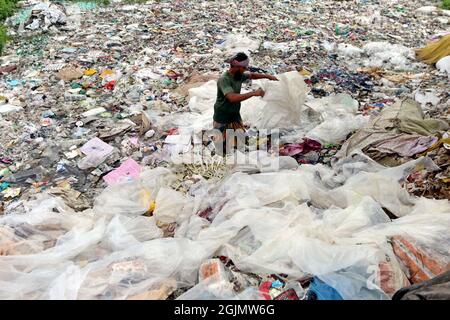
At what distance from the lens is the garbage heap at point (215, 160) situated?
238 cm

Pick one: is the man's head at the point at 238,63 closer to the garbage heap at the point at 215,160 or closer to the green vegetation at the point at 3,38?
the garbage heap at the point at 215,160

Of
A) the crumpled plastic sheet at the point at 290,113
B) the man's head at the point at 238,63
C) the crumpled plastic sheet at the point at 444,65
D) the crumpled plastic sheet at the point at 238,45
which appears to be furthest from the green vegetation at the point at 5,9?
the crumpled plastic sheet at the point at 444,65

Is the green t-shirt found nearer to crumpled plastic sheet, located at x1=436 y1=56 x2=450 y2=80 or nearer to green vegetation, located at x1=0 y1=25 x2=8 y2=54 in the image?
crumpled plastic sheet, located at x1=436 y1=56 x2=450 y2=80

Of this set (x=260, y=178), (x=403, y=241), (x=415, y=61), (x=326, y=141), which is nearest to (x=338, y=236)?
(x=403, y=241)

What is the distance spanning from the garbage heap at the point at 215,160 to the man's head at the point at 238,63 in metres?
0.54

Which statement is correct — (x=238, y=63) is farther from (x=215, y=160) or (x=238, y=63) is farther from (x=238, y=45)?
(x=238, y=45)

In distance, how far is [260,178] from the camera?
3.30m

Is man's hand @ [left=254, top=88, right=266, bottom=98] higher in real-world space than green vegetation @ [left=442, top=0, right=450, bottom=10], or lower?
higher

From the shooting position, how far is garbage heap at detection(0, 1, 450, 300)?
238cm

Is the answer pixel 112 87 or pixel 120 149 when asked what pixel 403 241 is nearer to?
pixel 120 149

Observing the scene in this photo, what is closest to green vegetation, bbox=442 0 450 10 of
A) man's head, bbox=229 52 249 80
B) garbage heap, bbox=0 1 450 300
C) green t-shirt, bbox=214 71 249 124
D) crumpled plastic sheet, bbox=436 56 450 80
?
garbage heap, bbox=0 1 450 300

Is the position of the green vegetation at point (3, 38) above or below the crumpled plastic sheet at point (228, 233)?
below

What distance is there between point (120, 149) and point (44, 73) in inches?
96.2

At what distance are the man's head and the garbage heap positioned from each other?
538 millimetres
